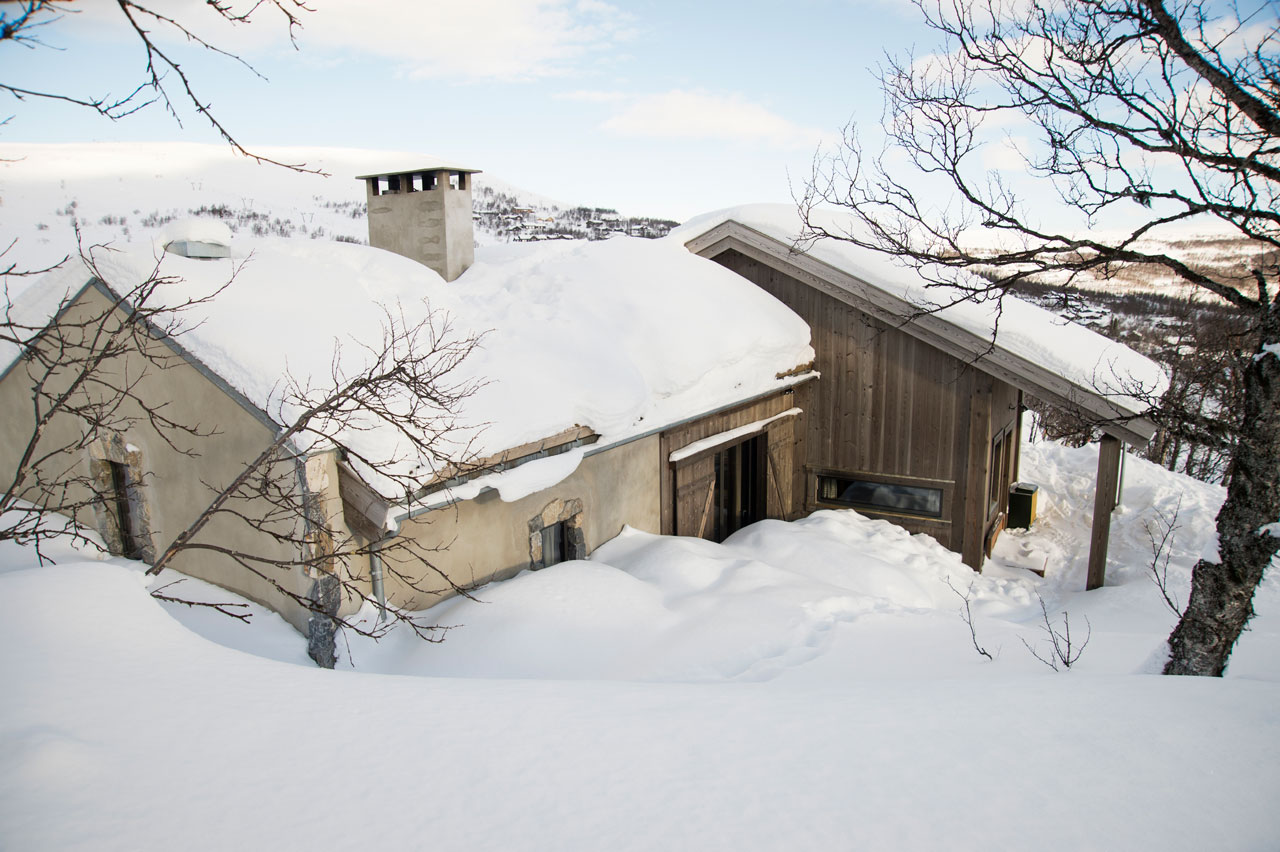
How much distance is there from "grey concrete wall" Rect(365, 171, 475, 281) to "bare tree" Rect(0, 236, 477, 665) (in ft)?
8.52

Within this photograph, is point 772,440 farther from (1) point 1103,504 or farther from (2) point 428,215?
(2) point 428,215

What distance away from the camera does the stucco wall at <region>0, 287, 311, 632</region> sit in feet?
17.6

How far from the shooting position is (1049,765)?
2633mm

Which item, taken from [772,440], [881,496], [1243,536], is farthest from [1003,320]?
[1243,536]

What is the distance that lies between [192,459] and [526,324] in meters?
3.35

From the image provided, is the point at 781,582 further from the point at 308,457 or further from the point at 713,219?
the point at 713,219

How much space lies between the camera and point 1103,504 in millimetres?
8586

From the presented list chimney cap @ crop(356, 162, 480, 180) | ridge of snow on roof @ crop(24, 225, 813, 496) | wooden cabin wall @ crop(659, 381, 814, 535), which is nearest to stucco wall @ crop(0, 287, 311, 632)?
ridge of snow on roof @ crop(24, 225, 813, 496)

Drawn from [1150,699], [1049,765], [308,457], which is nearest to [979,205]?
[1150,699]

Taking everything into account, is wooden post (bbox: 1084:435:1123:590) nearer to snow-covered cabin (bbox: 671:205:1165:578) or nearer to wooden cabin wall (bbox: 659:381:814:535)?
snow-covered cabin (bbox: 671:205:1165:578)

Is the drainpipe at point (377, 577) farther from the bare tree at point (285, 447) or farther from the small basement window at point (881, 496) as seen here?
the small basement window at point (881, 496)

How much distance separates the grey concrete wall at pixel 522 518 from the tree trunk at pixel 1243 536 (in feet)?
15.8

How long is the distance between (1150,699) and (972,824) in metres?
1.60

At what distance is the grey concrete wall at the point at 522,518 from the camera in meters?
5.94
